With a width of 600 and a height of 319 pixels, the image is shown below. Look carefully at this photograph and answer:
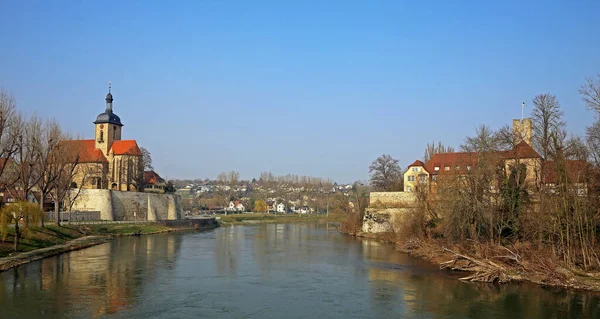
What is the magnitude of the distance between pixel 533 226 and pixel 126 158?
4732 centimetres

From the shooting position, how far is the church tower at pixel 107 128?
60.6 metres

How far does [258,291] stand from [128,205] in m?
36.5

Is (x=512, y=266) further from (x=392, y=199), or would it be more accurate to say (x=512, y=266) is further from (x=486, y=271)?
(x=392, y=199)

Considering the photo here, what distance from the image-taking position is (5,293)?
17.2 meters

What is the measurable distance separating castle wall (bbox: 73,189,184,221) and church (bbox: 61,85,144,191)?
3.96m

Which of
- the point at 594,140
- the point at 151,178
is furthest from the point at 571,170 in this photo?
the point at 151,178

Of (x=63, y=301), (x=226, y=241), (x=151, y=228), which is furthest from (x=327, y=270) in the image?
(x=151, y=228)

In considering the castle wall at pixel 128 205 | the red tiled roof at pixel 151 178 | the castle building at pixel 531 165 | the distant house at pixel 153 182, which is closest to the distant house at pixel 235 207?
the red tiled roof at pixel 151 178

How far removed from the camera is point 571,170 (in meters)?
22.1

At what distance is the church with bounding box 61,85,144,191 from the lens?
58.1 m

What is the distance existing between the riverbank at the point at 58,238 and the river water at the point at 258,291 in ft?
3.01

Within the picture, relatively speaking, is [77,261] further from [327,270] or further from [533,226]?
[533,226]

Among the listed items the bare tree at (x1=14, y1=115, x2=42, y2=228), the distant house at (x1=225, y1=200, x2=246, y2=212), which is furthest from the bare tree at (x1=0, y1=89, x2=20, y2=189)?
the distant house at (x1=225, y1=200, x2=246, y2=212)

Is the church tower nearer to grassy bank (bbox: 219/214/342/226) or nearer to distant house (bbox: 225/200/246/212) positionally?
grassy bank (bbox: 219/214/342/226)
